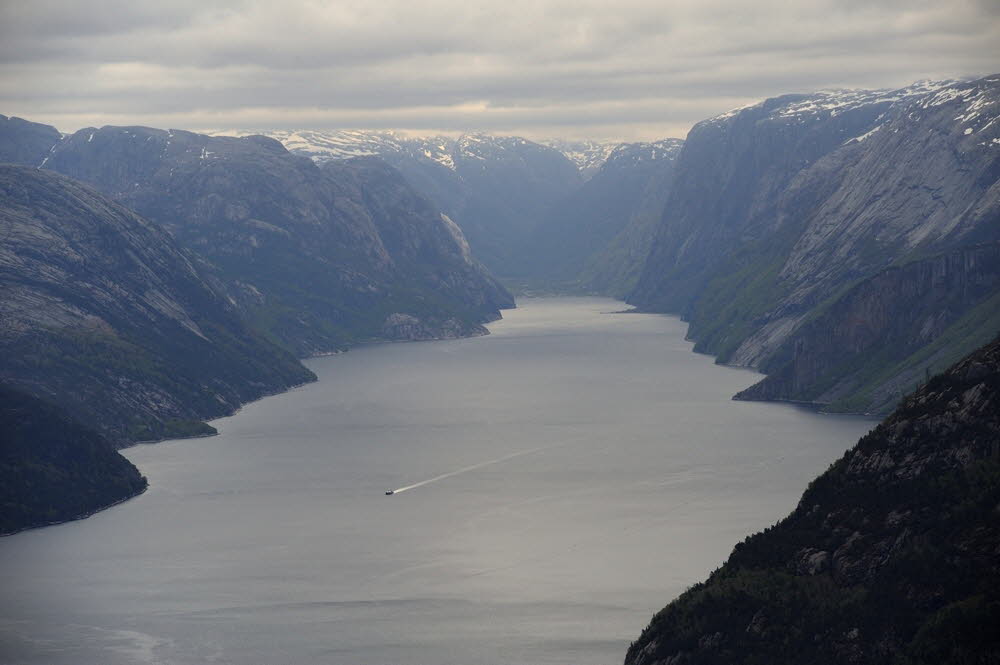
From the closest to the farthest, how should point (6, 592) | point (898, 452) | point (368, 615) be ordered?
point (898, 452)
point (368, 615)
point (6, 592)

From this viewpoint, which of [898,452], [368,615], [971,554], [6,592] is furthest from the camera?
[6,592]

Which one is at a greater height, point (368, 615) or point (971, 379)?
point (971, 379)

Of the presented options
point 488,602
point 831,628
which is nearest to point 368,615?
point 488,602

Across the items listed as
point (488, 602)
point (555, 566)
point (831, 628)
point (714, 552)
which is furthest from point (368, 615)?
point (831, 628)

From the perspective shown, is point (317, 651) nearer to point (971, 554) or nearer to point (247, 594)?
point (247, 594)

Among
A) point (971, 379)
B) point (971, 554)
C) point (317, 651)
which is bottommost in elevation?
point (317, 651)

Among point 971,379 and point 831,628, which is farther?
point 971,379
